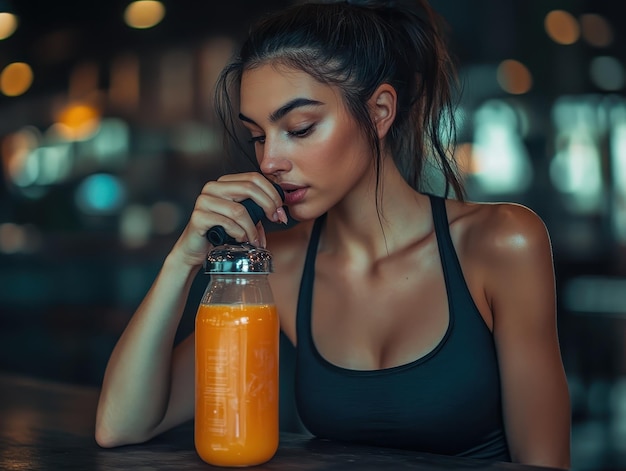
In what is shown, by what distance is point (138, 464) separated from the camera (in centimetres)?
Answer: 108

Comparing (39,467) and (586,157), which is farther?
(586,157)

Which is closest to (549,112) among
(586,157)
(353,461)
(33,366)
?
(586,157)

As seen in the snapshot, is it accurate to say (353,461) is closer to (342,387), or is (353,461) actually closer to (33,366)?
(342,387)

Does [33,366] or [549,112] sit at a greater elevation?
[549,112]

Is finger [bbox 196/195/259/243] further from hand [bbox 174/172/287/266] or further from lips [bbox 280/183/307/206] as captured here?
lips [bbox 280/183/307/206]

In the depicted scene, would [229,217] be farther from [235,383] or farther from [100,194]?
[100,194]

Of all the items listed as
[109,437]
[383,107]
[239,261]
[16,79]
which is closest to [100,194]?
[16,79]

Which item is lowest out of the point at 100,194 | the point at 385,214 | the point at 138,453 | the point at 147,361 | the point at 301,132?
the point at 138,453

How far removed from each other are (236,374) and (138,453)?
0.26 meters

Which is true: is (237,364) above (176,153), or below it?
below

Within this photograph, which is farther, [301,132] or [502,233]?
[502,233]

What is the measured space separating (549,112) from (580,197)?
281 mm

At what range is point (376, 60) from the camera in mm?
1423

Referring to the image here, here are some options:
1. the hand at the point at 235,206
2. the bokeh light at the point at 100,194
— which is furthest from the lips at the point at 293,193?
the bokeh light at the point at 100,194
